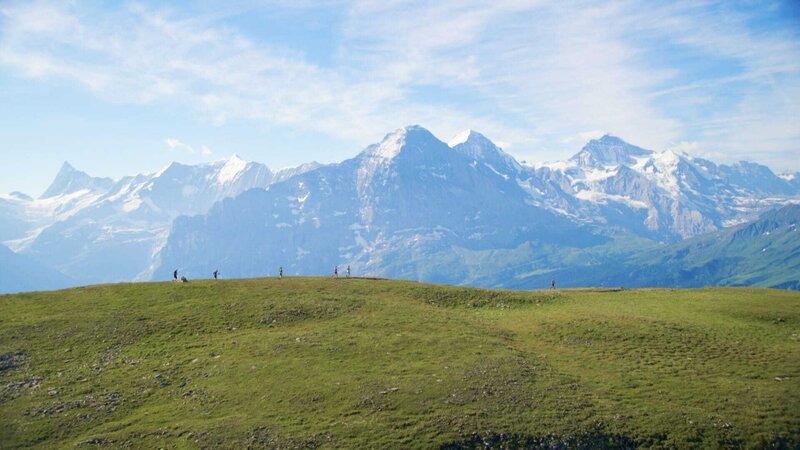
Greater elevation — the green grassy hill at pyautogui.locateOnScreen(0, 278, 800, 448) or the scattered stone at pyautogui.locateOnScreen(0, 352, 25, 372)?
the scattered stone at pyautogui.locateOnScreen(0, 352, 25, 372)

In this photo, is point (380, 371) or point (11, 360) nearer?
point (380, 371)

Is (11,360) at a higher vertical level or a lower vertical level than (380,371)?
higher

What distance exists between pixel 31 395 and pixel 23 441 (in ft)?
22.2

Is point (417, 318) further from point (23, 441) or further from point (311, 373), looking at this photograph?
point (23, 441)

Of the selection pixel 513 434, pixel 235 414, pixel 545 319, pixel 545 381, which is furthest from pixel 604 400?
pixel 235 414

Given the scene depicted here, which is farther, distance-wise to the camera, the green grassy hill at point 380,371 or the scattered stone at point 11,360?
the scattered stone at point 11,360

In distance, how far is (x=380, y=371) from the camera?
166 feet

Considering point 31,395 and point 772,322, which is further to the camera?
point 772,322

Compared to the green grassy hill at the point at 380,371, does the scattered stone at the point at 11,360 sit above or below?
above

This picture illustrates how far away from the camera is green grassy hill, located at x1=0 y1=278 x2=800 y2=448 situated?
4191 centimetres

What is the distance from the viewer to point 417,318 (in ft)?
219

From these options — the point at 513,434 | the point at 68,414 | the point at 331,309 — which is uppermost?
the point at 331,309

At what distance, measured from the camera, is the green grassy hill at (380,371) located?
137ft

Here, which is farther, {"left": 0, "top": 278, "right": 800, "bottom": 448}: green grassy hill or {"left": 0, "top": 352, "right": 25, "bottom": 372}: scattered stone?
{"left": 0, "top": 352, "right": 25, "bottom": 372}: scattered stone
